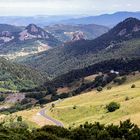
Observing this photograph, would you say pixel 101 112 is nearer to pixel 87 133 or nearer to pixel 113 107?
pixel 113 107

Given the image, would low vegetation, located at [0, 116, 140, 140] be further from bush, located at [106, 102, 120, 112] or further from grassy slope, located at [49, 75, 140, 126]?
bush, located at [106, 102, 120, 112]

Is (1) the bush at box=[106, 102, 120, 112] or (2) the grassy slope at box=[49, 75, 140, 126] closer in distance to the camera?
(2) the grassy slope at box=[49, 75, 140, 126]

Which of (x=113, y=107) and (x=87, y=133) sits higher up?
(x=87, y=133)

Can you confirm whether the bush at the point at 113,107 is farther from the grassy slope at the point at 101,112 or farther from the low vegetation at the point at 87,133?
the low vegetation at the point at 87,133

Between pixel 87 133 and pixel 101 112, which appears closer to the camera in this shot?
pixel 87 133

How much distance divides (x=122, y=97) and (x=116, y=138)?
55.3 m

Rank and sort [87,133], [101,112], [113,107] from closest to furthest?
1. [87,133]
2. [113,107]
3. [101,112]

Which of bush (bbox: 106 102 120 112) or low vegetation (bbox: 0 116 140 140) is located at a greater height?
low vegetation (bbox: 0 116 140 140)

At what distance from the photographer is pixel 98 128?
3270 inches

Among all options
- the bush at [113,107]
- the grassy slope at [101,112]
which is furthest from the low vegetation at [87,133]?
the bush at [113,107]

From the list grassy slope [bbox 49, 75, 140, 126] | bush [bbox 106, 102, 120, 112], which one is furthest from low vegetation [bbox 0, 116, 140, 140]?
bush [bbox 106, 102, 120, 112]

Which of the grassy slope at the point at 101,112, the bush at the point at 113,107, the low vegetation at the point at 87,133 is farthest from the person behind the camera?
the bush at the point at 113,107

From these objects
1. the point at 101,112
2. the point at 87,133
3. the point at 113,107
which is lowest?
the point at 101,112

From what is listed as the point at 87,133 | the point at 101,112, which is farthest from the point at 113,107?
the point at 87,133
